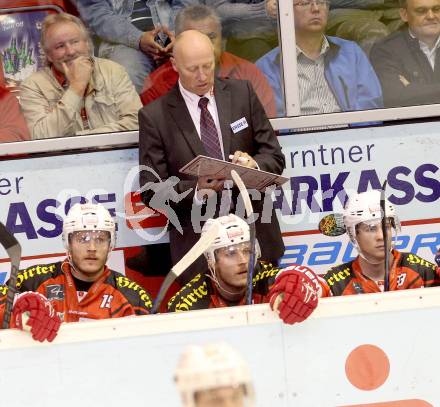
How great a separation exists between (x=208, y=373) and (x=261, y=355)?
5.94ft

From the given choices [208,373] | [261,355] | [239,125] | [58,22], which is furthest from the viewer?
[58,22]

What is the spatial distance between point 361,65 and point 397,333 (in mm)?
2351

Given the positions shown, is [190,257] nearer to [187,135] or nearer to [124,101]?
[187,135]

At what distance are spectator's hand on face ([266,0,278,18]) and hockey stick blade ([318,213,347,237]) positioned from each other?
111 cm

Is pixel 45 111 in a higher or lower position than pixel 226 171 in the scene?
higher

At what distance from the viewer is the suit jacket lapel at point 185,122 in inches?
261

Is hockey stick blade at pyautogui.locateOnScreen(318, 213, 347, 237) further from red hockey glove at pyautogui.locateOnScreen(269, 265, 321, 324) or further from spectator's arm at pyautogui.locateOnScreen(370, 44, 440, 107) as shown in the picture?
red hockey glove at pyautogui.locateOnScreen(269, 265, 321, 324)

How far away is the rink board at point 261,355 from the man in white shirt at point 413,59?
2223mm

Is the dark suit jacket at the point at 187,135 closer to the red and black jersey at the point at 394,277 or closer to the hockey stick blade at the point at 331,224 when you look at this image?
the hockey stick blade at the point at 331,224

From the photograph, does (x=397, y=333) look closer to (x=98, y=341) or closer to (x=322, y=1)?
(x=98, y=341)

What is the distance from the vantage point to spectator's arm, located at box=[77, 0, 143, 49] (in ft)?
22.7

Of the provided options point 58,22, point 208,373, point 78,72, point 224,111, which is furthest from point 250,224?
point 208,373

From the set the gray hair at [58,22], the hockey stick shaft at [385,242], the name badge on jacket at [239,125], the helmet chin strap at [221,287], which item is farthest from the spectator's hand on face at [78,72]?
the hockey stick shaft at [385,242]

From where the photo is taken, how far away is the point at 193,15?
22.9ft
